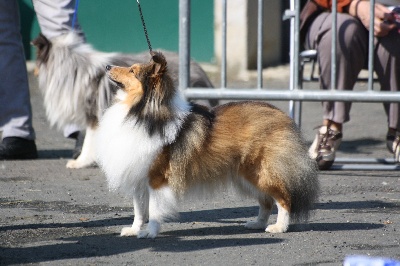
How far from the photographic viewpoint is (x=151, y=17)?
12.0 m

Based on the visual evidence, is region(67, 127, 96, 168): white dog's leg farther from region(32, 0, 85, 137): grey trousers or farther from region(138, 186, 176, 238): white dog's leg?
region(138, 186, 176, 238): white dog's leg

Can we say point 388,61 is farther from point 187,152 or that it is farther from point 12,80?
point 12,80

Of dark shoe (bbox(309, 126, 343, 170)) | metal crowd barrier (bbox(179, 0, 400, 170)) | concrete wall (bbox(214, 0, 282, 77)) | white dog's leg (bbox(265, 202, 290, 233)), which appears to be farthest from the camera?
concrete wall (bbox(214, 0, 282, 77))

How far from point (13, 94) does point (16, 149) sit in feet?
1.59

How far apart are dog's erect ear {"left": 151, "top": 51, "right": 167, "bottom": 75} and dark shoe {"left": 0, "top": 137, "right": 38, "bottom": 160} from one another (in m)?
2.95

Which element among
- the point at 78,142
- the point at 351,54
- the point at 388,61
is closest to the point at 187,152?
the point at 351,54

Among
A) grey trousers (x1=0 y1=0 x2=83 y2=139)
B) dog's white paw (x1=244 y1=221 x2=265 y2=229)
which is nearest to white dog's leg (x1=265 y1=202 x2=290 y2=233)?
dog's white paw (x1=244 y1=221 x2=265 y2=229)

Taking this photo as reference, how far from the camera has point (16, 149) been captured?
7.17 metres

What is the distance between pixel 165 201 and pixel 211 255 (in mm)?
497

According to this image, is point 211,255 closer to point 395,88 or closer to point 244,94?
point 244,94

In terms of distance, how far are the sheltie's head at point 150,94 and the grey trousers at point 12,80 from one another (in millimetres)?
2720

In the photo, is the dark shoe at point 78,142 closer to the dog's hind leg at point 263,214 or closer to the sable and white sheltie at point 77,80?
the sable and white sheltie at point 77,80

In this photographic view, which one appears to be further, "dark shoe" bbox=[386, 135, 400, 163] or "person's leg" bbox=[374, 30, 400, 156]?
"dark shoe" bbox=[386, 135, 400, 163]

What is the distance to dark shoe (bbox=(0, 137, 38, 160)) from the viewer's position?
714 cm
